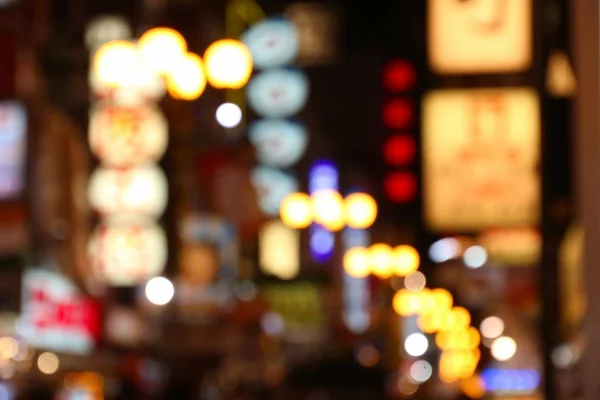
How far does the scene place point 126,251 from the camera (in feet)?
61.3

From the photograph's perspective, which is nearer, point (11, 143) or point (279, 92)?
point (11, 143)

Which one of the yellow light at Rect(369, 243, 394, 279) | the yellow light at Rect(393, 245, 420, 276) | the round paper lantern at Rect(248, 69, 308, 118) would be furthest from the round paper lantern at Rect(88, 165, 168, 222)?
the yellow light at Rect(369, 243, 394, 279)

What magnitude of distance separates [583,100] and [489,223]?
711 cm

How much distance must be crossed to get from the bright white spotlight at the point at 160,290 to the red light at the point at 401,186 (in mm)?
8887

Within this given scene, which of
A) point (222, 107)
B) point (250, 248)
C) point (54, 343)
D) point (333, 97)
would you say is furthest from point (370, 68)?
point (54, 343)

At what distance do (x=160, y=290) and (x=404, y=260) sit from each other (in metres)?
10.7

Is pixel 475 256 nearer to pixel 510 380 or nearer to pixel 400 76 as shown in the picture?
pixel 510 380

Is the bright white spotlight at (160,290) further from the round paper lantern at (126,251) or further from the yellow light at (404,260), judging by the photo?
the yellow light at (404,260)

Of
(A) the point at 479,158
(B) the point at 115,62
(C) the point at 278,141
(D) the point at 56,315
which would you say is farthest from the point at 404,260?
(A) the point at 479,158

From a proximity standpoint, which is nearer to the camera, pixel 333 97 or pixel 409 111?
pixel 409 111

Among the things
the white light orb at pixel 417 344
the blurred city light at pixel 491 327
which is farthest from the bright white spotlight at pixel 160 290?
the white light orb at pixel 417 344

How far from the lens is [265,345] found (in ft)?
64.9

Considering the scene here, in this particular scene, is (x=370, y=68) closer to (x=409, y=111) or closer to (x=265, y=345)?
(x=265, y=345)

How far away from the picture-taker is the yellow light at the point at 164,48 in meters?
13.8
